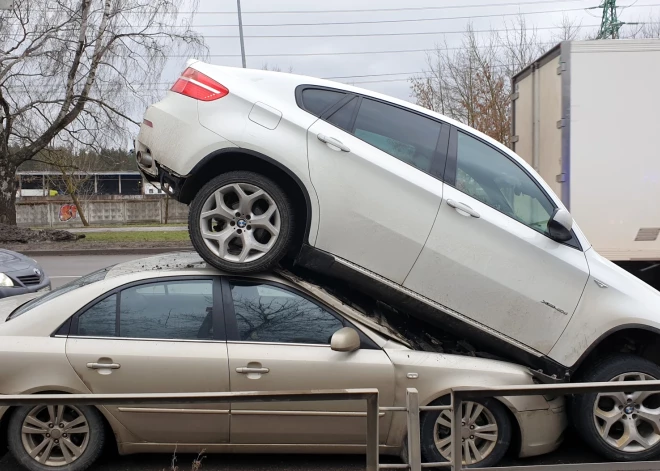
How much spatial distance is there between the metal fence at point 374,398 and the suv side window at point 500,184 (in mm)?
1454

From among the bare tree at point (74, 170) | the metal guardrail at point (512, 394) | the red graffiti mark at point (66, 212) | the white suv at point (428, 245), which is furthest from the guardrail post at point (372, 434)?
the red graffiti mark at point (66, 212)

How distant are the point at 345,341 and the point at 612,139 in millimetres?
4413

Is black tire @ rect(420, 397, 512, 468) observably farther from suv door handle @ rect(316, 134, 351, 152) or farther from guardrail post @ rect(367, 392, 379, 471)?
suv door handle @ rect(316, 134, 351, 152)

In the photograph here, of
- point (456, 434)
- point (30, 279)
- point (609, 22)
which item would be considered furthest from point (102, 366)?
point (609, 22)

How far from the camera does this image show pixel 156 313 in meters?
3.65

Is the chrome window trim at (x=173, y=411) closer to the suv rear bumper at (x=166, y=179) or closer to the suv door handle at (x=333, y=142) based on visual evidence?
the suv rear bumper at (x=166, y=179)

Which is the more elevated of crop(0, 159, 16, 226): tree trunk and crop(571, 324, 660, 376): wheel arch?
crop(0, 159, 16, 226): tree trunk

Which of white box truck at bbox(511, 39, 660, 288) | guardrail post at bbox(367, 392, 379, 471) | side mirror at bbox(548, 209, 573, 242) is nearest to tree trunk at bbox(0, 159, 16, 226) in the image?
white box truck at bbox(511, 39, 660, 288)

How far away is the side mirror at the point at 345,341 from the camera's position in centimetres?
340

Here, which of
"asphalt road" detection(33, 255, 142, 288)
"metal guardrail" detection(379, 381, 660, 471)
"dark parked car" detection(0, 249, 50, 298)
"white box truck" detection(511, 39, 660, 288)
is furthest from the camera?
"asphalt road" detection(33, 255, 142, 288)

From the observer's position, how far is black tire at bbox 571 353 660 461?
3.68 m

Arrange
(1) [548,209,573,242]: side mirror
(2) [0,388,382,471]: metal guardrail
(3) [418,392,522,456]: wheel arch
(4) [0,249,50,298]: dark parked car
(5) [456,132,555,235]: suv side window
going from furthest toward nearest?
(4) [0,249,50,298]: dark parked car, (5) [456,132,555,235]: suv side window, (1) [548,209,573,242]: side mirror, (3) [418,392,522,456]: wheel arch, (2) [0,388,382,471]: metal guardrail

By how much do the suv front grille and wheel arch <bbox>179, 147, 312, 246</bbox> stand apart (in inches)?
189

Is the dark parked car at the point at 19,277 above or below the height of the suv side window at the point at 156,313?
below
